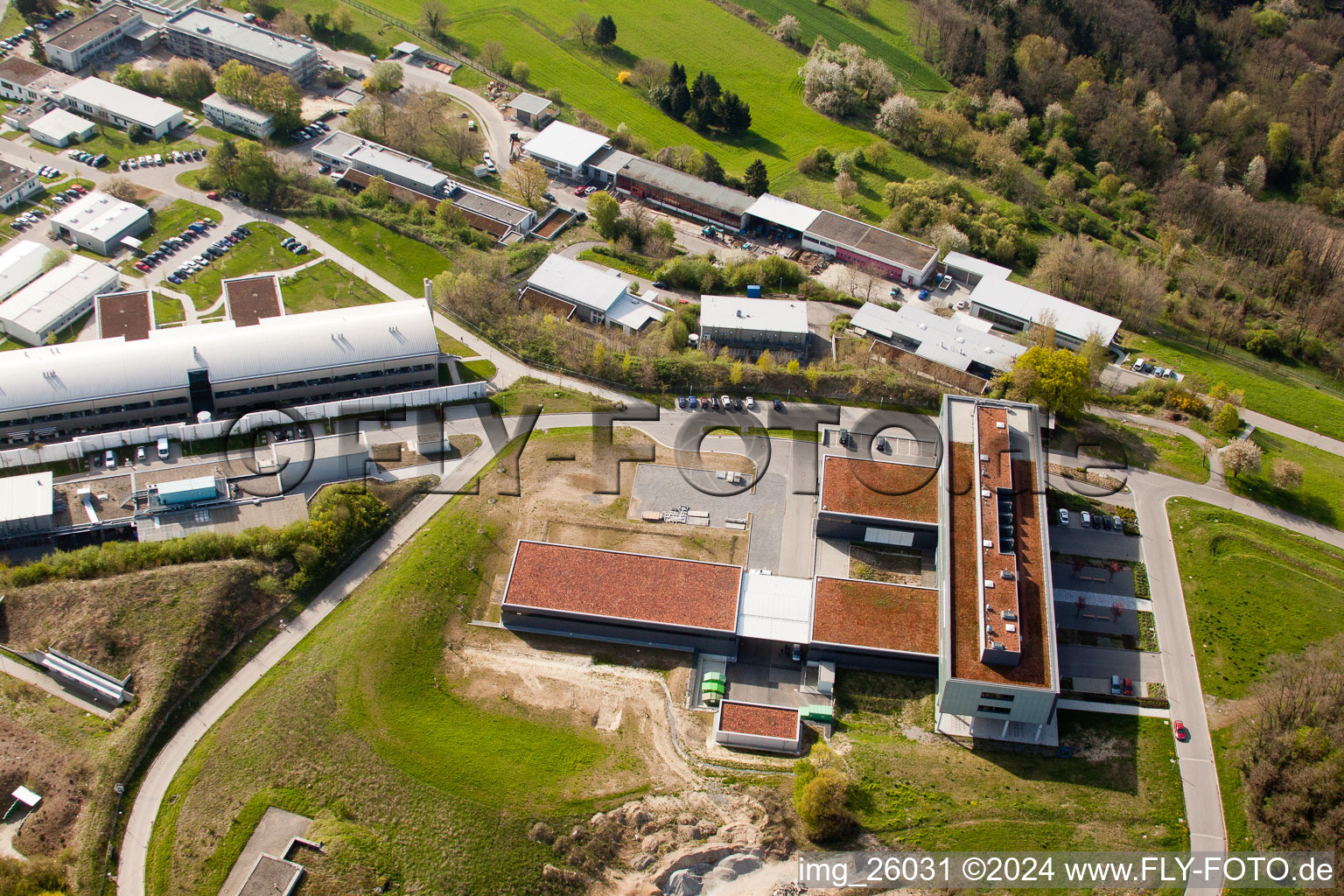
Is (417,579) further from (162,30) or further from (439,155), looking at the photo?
(162,30)

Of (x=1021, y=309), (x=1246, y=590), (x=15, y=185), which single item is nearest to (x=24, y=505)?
(x=15, y=185)

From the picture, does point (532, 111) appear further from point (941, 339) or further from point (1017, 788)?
point (1017, 788)

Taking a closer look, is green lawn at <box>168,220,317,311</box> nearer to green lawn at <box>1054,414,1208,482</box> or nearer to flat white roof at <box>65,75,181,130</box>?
flat white roof at <box>65,75,181,130</box>

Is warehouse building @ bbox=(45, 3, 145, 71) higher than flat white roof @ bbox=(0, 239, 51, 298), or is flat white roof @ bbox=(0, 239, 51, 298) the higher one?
warehouse building @ bbox=(45, 3, 145, 71)

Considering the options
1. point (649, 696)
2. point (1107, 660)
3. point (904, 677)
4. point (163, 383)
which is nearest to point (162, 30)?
point (163, 383)

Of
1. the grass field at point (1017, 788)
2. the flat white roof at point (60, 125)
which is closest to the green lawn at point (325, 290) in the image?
the flat white roof at point (60, 125)

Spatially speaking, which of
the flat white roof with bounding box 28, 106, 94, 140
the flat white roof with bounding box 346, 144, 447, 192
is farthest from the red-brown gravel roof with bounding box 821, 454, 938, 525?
the flat white roof with bounding box 28, 106, 94, 140
